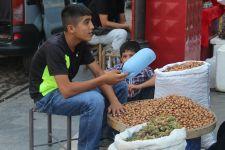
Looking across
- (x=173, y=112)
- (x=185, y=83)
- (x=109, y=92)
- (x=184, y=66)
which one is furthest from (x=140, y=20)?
(x=173, y=112)

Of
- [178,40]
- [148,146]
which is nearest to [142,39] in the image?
[178,40]

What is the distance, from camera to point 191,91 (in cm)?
416

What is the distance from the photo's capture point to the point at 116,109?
3848 millimetres

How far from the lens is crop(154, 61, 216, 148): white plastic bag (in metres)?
4.11

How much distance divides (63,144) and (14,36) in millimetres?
2693

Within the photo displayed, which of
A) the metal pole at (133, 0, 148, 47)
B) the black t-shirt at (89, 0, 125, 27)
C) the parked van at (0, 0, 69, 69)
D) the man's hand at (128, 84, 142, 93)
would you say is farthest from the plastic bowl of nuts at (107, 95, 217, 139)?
the parked van at (0, 0, 69, 69)

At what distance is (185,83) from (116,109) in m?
0.64

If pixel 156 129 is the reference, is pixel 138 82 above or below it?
below

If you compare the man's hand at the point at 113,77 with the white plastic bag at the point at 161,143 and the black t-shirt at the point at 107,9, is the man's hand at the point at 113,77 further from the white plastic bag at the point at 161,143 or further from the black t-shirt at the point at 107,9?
the black t-shirt at the point at 107,9

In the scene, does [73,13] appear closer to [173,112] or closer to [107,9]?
[173,112]

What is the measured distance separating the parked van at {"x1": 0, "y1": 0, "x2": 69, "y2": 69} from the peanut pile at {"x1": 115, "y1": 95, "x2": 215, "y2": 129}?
3.58 metres

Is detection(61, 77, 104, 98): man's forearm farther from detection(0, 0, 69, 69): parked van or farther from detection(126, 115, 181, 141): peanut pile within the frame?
detection(0, 0, 69, 69): parked van

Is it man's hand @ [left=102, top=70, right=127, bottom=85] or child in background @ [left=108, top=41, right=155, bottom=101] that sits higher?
man's hand @ [left=102, top=70, right=127, bottom=85]

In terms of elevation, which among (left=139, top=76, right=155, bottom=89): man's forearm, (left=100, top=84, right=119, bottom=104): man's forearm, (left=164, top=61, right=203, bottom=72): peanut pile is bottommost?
(left=139, top=76, right=155, bottom=89): man's forearm
